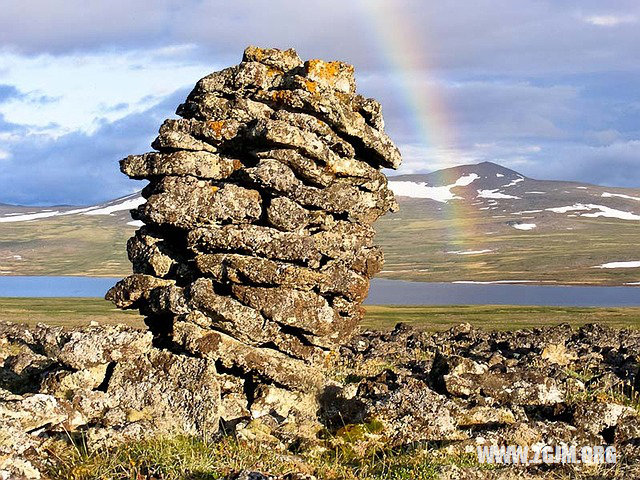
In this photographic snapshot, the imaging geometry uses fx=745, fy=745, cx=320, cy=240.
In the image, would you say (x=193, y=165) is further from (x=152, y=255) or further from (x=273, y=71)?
(x=273, y=71)

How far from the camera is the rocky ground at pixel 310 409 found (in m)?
16.4

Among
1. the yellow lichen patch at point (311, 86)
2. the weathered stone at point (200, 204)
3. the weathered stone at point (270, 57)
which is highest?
the weathered stone at point (270, 57)

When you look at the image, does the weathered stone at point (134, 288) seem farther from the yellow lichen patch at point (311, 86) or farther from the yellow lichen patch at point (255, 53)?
the yellow lichen patch at point (255, 53)

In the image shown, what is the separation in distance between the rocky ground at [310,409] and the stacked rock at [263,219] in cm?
144

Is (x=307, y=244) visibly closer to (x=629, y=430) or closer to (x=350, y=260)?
(x=350, y=260)

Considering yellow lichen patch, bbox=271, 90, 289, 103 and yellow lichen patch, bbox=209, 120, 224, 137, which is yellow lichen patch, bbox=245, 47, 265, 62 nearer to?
yellow lichen patch, bbox=271, 90, 289, 103

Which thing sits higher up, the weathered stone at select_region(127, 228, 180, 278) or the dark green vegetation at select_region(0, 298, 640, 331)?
the weathered stone at select_region(127, 228, 180, 278)

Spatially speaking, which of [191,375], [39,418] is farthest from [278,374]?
[39,418]

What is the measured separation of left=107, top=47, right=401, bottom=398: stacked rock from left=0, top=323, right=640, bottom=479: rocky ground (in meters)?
1.44

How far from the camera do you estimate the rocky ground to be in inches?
645

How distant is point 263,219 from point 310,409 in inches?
244

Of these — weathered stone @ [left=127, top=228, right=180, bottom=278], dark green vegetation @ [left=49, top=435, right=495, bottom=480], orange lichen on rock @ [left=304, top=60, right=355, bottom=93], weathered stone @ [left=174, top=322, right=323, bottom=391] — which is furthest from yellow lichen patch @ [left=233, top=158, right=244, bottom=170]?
dark green vegetation @ [left=49, top=435, right=495, bottom=480]

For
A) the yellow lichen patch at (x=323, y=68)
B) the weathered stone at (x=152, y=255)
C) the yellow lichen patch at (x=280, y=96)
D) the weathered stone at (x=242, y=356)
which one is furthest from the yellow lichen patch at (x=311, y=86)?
the weathered stone at (x=242, y=356)

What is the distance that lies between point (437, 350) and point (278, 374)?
65.3 ft
